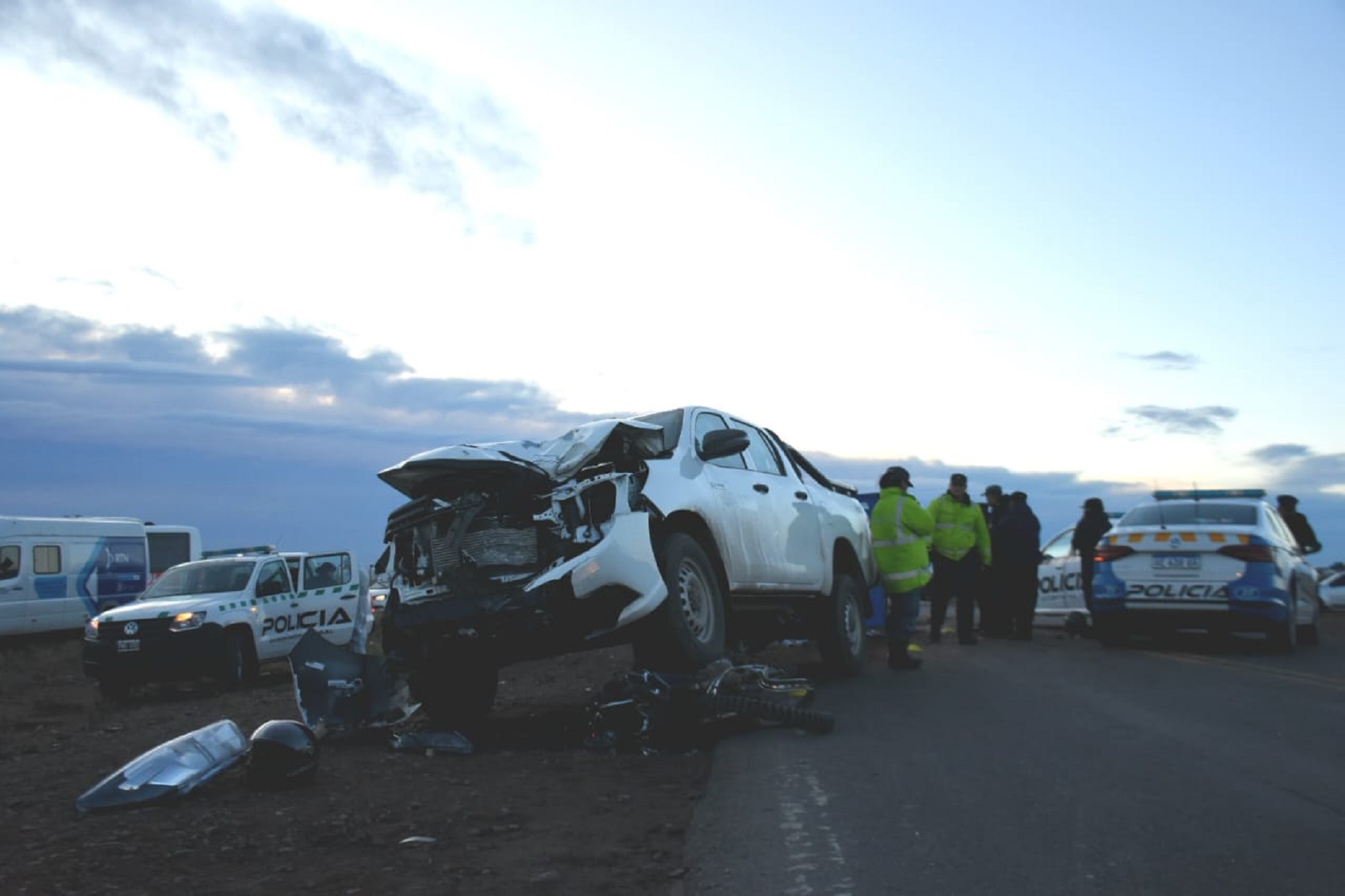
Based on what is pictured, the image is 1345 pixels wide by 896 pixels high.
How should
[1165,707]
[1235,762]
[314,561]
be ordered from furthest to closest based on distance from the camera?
[314,561] < [1165,707] < [1235,762]

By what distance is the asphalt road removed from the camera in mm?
4301

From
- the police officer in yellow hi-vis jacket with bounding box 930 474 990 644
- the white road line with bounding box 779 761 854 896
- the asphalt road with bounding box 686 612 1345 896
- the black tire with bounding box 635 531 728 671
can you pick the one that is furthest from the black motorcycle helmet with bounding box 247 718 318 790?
the police officer in yellow hi-vis jacket with bounding box 930 474 990 644

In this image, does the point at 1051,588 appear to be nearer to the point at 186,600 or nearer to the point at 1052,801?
the point at 186,600

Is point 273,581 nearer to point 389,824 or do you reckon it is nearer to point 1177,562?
point 1177,562

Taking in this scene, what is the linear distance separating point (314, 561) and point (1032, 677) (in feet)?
35.3

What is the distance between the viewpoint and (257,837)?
5.59 metres

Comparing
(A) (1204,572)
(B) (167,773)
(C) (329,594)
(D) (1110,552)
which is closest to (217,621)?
(C) (329,594)

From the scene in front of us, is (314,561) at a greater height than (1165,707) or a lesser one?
greater

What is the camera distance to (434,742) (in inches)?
310

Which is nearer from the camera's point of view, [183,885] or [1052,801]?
[183,885]

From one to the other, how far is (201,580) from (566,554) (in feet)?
32.8

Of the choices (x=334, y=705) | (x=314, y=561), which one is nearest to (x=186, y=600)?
(x=314, y=561)

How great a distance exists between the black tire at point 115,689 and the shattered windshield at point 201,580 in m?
1.34

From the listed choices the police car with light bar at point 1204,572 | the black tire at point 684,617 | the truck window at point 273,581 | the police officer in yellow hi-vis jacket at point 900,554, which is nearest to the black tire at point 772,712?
the black tire at point 684,617
